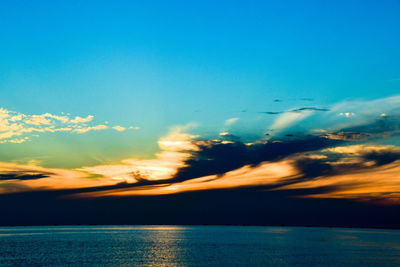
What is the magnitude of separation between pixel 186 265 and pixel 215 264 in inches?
286

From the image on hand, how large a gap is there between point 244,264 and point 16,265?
55848mm

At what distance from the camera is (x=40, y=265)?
85.2 meters

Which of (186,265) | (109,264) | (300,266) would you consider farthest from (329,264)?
(109,264)

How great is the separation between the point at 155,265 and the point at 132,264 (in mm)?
6280

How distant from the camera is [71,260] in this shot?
9462 cm

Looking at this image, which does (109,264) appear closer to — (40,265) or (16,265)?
(40,265)

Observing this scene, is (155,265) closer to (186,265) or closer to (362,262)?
(186,265)

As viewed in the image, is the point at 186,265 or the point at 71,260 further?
the point at 71,260

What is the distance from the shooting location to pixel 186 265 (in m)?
86.2

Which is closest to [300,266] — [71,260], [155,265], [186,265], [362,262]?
[362,262]

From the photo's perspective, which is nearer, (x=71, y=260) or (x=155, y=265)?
(x=155, y=265)

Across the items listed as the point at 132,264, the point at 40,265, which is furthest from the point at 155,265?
the point at 40,265

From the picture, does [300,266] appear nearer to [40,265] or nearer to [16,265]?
[40,265]

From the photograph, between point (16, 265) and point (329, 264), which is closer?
point (16, 265)
